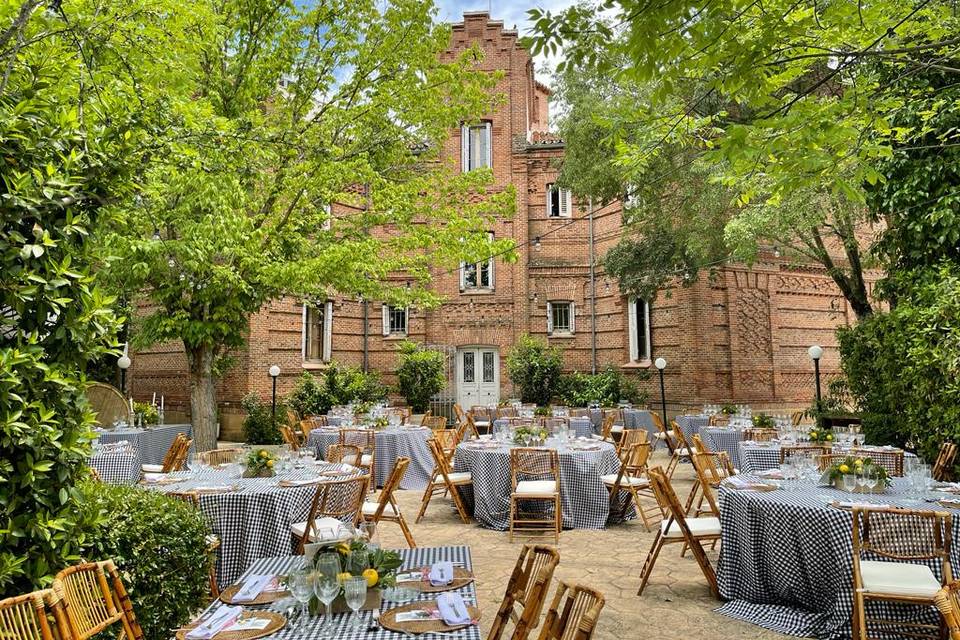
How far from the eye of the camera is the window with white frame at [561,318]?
19.8 m

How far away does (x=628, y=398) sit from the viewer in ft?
57.6

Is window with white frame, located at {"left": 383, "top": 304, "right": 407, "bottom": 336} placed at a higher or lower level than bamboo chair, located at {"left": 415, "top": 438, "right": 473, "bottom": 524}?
higher

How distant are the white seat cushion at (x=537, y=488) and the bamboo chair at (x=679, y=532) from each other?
173 centimetres

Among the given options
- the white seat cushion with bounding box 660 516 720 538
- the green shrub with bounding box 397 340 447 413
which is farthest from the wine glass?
the green shrub with bounding box 397 340 447 413

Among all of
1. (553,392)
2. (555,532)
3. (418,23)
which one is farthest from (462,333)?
(555,532)

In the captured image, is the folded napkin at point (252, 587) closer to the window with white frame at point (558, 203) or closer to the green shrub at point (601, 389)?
the green shrub at point (601, 389)

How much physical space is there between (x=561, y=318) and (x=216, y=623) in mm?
17798

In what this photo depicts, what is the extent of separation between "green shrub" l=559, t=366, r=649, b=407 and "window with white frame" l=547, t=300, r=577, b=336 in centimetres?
173

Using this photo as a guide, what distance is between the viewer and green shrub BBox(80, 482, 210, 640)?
Answer: 3.53 m

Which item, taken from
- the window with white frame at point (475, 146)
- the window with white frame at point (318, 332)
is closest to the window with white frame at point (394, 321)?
the window with white frame at point (318, 332)

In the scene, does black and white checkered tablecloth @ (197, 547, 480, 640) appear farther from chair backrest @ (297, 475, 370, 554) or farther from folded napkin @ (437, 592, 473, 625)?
chair backrest @ (297, 475, 370, 554)

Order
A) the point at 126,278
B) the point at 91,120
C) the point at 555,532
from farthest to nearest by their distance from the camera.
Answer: the point at 126,278 → the point at 555,532 → the point at 91,120

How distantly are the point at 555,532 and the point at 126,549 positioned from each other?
15.0 ft

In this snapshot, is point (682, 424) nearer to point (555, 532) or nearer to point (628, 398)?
point (628, 398)
